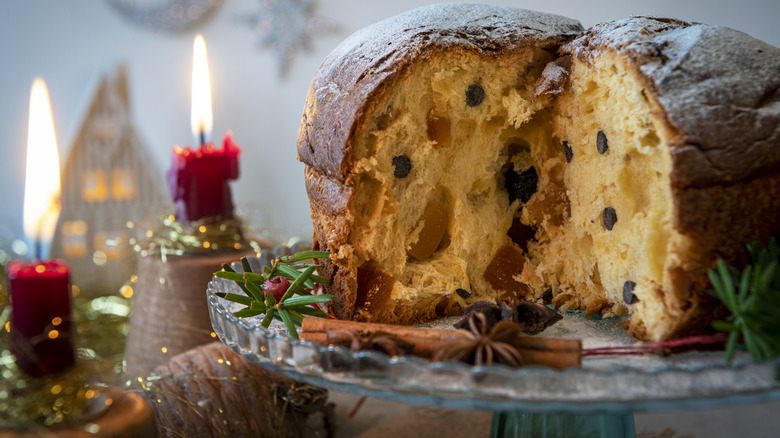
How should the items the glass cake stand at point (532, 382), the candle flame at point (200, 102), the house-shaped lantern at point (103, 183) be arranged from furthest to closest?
the house-shaped lantern at point (103, 183), the candle flame at point (200, 102), the glass cake stand at point (532, 382)

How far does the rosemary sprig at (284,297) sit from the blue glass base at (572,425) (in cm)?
46

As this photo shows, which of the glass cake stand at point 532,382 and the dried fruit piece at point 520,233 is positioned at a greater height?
the dried fruit piece at point 520,233

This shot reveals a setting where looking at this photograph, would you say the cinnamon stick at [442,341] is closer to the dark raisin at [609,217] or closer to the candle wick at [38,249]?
the dark raisin at [609,217]

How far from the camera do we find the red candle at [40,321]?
1.05 m

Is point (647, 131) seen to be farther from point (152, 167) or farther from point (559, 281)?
point (152, 167)

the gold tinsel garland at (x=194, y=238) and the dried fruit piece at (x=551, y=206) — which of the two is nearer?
the dried fruit piece at (x=551, y=206)


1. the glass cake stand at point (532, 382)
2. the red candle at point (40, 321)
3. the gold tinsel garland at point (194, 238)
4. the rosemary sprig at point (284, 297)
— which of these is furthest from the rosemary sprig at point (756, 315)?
the gold tinsel garland at point (194, 238)

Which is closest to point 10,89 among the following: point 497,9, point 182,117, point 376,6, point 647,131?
point 182,117

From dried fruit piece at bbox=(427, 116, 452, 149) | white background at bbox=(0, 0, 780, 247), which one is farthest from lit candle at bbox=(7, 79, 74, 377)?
white background at bbox=(0, 0, 780, 247)

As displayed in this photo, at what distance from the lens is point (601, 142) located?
4.29 ft

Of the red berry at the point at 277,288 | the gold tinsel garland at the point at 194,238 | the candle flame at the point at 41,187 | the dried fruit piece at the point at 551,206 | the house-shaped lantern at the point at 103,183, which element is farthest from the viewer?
the house-shaped lantern at the point at 103,183

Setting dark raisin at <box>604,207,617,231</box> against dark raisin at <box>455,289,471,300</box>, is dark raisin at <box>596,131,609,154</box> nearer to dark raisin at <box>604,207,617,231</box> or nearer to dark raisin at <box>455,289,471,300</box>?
dark raisin at <box>604,207,617,231</box>

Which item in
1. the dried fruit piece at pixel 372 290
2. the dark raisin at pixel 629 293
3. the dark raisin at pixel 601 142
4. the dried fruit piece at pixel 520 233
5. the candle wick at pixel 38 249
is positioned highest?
the dark raisin at pixel 601 142

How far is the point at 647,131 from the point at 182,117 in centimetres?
254
